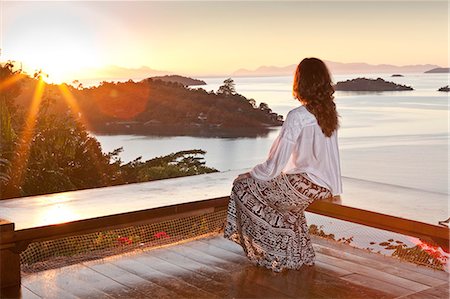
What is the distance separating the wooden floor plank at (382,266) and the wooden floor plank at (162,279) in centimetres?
95

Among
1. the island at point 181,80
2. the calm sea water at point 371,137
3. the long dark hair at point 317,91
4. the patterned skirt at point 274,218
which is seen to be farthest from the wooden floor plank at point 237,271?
the island at point 181,80

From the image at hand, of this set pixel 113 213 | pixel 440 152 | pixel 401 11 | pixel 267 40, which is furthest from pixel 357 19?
pixel 113 213

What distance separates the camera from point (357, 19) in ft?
21.1

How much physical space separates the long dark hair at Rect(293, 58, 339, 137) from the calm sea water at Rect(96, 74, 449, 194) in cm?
341

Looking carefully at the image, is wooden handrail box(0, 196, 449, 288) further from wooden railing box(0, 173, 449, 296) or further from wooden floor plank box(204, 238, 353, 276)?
wooden floor plank box(204, 238, 353, 276)

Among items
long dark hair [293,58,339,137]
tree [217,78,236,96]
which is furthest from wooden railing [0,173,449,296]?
tree [217,78,236,96]

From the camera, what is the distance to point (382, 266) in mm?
3102

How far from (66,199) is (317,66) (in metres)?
1.62

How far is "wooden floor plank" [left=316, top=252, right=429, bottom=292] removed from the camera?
280cm

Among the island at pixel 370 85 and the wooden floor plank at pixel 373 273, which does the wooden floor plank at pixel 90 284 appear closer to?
the wooden floor plank at pixel 373 273

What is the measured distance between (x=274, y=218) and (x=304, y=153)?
38 cm

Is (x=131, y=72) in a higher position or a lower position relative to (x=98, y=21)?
lower

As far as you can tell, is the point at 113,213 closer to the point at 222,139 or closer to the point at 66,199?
the point at 66,199

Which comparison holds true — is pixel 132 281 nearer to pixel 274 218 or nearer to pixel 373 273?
pixel 274 218
